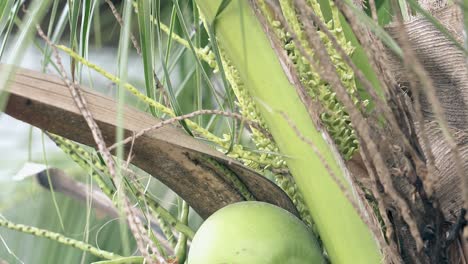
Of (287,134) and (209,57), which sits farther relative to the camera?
(209,57)

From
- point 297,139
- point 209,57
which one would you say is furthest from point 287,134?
point 209,57

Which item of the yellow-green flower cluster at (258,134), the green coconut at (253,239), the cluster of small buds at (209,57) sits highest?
the cluster of small buds at (209,57)

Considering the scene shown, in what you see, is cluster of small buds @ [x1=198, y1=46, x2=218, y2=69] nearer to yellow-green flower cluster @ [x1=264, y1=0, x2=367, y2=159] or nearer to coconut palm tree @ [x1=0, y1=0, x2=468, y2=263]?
coconut palm tree @ [x1=0, y1=0, x2=468, y2=263]

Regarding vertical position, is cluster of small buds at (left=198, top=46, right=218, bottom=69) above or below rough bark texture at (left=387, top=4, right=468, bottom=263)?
above

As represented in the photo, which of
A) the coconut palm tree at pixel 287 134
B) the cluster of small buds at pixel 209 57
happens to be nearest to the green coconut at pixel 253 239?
the coconut palm tree at pixel 287 134

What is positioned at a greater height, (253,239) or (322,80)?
(322,80)

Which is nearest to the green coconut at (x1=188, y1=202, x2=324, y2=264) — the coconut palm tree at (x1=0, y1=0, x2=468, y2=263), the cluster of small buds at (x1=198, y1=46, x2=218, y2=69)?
the coconut palm tree at (x1=0, y1=0, x2=468, y2=263)

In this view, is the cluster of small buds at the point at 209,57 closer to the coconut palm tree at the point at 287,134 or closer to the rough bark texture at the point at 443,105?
the coconut palm tree at the point at 287,134

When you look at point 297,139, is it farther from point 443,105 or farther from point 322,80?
point 443,105

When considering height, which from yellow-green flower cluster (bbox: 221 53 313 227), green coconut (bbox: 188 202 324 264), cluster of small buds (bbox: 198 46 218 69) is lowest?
green coconut (bbox: 188 202 324 264)

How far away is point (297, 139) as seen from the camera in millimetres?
655

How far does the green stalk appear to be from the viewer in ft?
2.13

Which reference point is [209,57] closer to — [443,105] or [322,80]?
[322,80]

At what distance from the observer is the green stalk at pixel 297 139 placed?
0.65 metres
